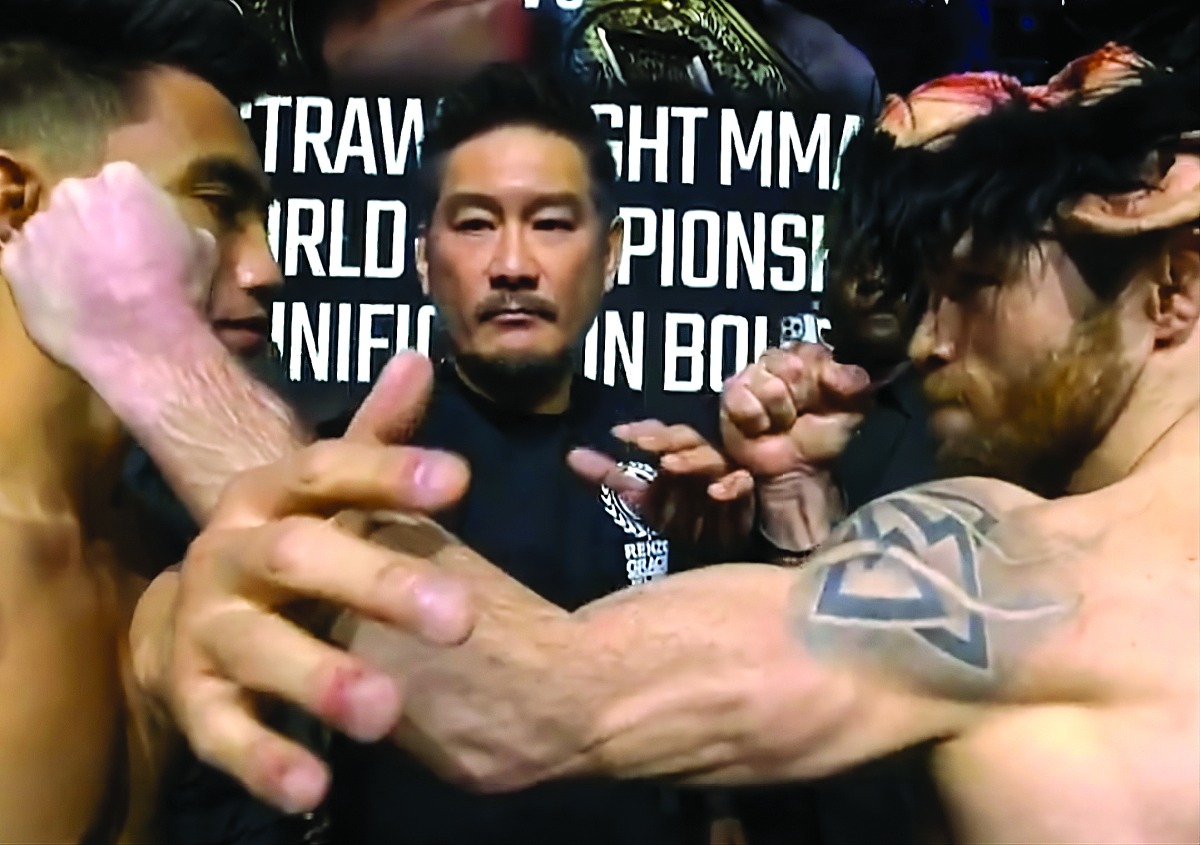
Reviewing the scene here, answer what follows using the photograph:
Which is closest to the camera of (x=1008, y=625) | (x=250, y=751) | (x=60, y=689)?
(x=250, y=751)

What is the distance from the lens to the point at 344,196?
2.38ft

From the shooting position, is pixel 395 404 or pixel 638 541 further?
pixel 638 541

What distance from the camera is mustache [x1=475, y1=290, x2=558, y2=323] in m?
0.71

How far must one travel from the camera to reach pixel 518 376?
0.71m

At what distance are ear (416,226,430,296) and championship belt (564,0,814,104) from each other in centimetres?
15

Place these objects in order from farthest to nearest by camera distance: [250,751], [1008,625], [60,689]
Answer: [60,689], [1008,625], [250,751]

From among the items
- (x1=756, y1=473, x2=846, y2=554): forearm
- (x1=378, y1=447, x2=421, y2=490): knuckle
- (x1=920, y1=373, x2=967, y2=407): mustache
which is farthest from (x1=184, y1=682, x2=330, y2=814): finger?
(x1=920, y1=373, x2=967, y2=407): mustache

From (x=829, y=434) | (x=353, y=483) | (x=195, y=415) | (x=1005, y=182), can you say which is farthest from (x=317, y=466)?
(x=1005, y=182)

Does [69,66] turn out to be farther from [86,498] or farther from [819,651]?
[819,651]

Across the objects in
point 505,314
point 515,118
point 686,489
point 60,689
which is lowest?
point 60,689

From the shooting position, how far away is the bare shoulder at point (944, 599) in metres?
→ 0.55

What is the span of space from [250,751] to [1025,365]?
487 mm

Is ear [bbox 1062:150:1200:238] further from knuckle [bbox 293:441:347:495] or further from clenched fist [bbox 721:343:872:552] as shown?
knuckle [bbox 293:441:347:495]

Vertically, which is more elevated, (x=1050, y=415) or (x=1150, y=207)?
(x=1150, y=207)
